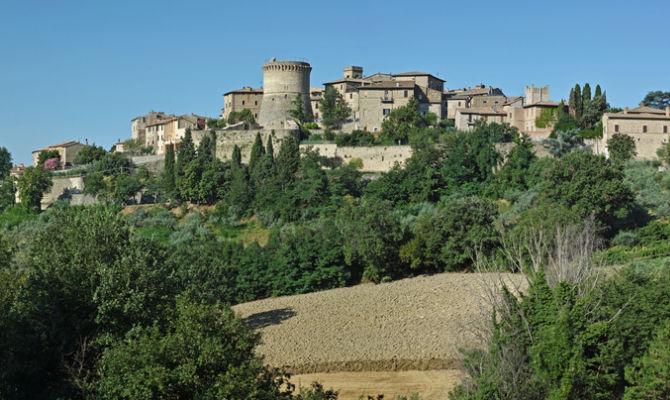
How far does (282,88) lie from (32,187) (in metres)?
22.0

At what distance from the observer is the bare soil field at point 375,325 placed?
94.3ft

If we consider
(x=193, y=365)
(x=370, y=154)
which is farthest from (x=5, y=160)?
(x=193, y=365)

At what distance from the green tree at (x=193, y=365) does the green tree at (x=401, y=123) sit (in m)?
40.2

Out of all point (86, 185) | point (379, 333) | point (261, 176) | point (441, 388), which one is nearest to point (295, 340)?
point (379, 333)

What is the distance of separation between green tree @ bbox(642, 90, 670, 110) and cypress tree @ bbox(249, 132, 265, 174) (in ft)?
125

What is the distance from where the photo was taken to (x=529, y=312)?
2253cm

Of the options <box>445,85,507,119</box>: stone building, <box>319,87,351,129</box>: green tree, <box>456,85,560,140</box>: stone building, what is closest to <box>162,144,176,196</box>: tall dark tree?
<box>319,87,351,129</box>: green tree

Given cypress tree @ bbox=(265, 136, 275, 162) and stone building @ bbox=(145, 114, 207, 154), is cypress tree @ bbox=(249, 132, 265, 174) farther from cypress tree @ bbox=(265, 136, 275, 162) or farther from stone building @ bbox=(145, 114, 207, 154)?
stone building @ bbox=(145, 114, 207, 154)

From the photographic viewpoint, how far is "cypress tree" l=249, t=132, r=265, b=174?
55.5m

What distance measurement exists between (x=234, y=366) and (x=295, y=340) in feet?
45.4

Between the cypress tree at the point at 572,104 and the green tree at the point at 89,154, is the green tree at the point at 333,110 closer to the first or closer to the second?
the cypress tree at the point at 572,104

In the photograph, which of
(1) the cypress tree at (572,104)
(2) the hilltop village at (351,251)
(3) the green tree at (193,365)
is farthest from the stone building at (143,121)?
(3) the green tree at (193,365)

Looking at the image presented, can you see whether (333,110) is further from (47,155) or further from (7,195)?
(47,155)

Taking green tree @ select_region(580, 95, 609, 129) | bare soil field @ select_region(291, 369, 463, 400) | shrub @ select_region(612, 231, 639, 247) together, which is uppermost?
green tree @ select_region(580, 95, 609, 129)
